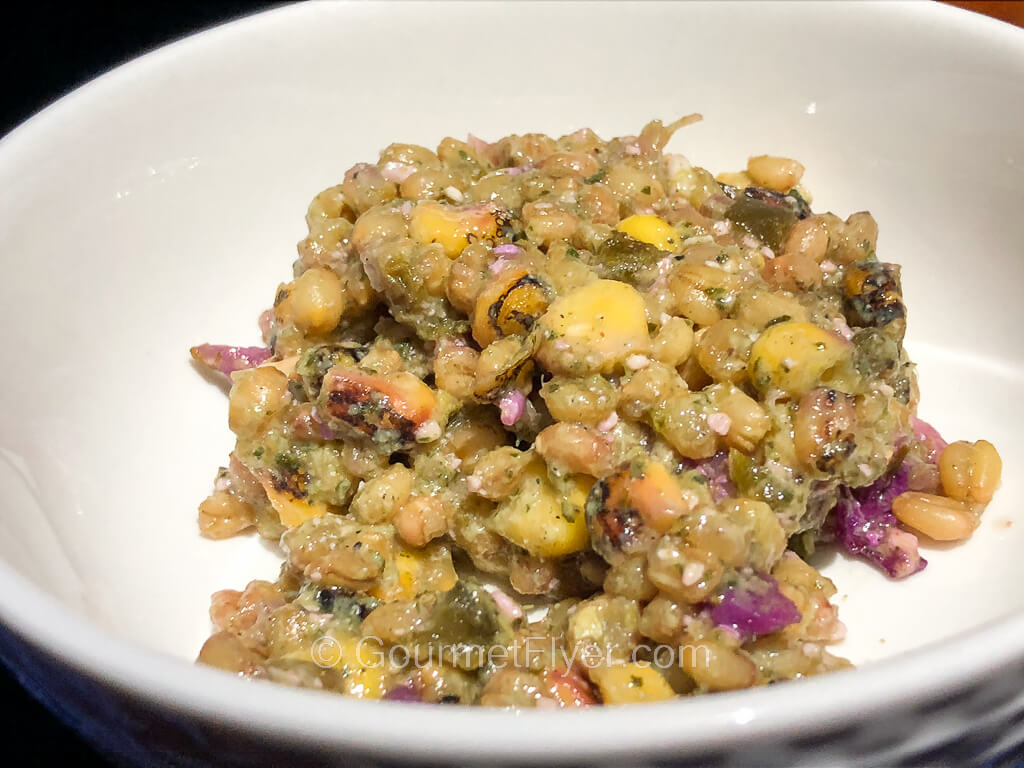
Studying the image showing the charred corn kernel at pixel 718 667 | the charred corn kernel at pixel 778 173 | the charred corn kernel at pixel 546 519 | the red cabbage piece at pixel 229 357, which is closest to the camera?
the charred corn kernel at pixel 718 667

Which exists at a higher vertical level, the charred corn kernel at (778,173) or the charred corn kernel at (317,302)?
the charred corn kernel at (778,173)

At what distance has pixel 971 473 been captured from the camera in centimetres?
154

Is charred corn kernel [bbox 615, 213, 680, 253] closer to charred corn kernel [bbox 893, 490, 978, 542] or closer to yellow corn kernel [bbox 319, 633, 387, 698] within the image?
charred corn kernel [bbox 893, 490, 978, 542]

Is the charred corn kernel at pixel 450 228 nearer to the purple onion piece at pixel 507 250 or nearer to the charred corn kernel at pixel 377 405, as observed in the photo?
the purple onion piece at pixel 507 250

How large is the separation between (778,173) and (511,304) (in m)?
0.85

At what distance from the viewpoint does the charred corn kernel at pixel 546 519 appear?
1338 millimetres

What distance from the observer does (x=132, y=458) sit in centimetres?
166

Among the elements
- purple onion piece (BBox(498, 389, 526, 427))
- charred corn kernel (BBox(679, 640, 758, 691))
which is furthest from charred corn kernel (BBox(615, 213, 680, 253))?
charred corn kernel (BBox(679, 640, 758, 691))

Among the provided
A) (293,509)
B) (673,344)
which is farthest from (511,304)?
(293,509)

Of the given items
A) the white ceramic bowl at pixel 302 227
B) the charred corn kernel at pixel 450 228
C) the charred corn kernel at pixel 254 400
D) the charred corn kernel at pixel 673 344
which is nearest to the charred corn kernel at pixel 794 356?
the charred corn kernel at pixel 673 344

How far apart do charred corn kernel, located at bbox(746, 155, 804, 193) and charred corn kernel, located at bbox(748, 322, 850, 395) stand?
0.67 m

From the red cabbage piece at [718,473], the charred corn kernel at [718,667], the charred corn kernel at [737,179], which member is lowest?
the charred corn kernel at [718,667]

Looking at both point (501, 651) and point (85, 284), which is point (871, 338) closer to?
point (501, 651)

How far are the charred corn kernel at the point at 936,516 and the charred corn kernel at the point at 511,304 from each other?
2.34ft
